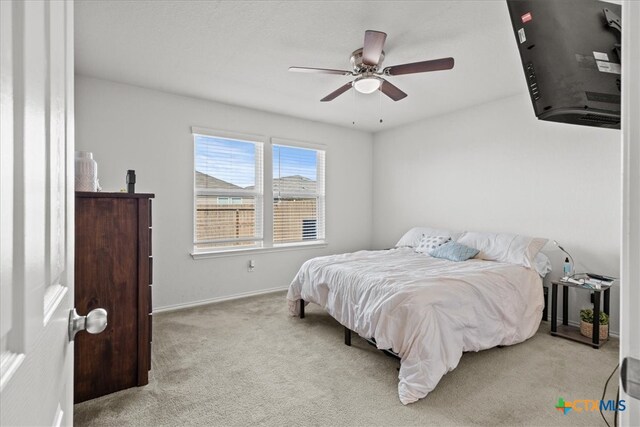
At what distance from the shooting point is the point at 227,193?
4133 millimetres

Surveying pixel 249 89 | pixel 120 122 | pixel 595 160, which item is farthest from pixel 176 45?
pixel 595 160

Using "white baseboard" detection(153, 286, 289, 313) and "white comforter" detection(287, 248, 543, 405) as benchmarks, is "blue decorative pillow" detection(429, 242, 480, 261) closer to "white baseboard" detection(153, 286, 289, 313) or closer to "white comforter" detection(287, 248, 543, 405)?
"white comforter" detection(287, 248, 543, 405)

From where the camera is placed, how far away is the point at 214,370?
233 cm

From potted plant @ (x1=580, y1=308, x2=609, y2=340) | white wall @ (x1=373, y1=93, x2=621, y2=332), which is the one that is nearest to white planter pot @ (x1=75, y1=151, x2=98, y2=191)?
white wall @ (x1=373, y1=93, x2=621, y2=332)

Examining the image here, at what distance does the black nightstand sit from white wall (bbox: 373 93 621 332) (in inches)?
5.8

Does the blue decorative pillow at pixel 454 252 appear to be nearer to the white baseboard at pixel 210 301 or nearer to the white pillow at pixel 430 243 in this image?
the white pillow at pixel 430 243

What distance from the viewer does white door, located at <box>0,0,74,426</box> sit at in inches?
12.4

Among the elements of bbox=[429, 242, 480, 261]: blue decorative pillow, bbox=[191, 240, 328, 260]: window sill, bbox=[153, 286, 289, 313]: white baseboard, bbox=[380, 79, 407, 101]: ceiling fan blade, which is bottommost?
bbox=[153, 286, 289, 313]: white baseboard

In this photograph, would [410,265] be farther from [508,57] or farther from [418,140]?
[418,140]

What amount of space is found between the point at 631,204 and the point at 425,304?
1.81m

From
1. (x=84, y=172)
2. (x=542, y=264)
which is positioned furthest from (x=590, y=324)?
(x=84, y=172)

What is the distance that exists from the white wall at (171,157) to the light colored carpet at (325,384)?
0.89m

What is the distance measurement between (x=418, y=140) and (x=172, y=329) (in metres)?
4.15

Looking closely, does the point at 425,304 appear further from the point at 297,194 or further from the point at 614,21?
the point at 297,194
